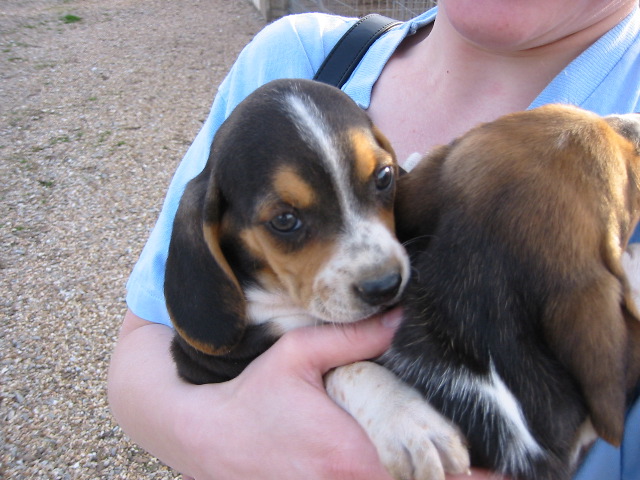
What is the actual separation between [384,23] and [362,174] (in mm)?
1120

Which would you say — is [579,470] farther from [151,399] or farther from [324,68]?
[324,68]

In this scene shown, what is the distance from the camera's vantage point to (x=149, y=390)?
215 cm

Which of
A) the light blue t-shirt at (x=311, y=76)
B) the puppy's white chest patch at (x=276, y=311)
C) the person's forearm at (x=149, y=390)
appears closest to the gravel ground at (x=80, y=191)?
the person's forearm at (x=149, y=390)

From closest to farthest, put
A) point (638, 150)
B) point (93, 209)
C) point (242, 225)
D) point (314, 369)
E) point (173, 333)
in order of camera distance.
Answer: point (638, 150) → point (314, 369) → point (242, 225) → point (173, 333) → point (93, 209)

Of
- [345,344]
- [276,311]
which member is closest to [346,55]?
[276,311]

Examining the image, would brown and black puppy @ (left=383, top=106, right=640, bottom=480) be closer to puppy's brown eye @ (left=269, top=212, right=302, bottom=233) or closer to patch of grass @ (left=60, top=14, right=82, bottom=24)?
puppy's brown eye @ (left=269, top=212, right=302, bottom=233)

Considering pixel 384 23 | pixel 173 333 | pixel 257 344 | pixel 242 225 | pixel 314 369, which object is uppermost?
pixel 384 23

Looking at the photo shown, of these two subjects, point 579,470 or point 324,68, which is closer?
point 579,470

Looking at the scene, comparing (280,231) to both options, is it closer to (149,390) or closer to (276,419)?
(276,419)

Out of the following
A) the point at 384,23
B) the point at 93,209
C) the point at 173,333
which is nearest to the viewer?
the point at 173,333

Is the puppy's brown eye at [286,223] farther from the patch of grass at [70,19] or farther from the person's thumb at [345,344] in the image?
the patch of grass at [70,19]

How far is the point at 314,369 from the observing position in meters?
1.86

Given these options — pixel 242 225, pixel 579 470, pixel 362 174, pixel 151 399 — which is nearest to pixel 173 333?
pixel 151 399

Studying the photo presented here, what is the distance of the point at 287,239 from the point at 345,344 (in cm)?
37
